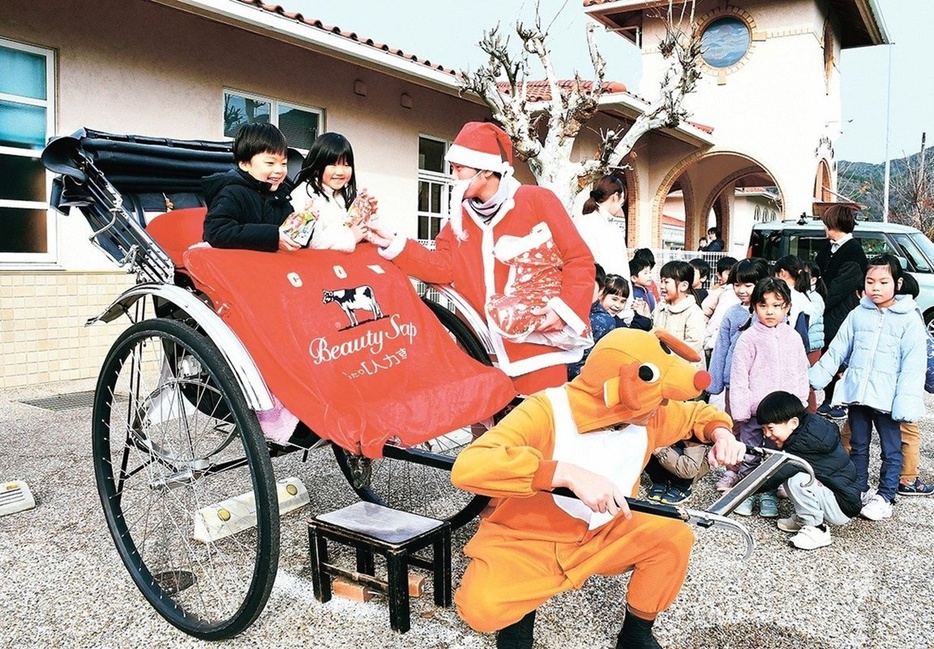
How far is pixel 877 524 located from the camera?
→ 3.39 meters

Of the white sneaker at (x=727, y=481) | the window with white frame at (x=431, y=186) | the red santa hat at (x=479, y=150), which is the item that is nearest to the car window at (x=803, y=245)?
the window with white frame at (x=431, y=186)

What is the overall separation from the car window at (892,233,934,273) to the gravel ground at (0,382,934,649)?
281 inches

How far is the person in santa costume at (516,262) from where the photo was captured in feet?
9.27

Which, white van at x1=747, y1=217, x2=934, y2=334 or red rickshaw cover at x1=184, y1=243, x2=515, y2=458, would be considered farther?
white van at x1=747, y1=217, x2=934, y2=334

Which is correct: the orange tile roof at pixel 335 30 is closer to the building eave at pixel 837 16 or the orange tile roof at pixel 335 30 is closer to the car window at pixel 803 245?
the car window at pixel 803 245

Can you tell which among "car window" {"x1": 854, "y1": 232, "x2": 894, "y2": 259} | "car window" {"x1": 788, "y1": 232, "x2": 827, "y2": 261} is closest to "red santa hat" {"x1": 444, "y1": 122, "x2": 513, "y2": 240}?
"car window" {"x1": 788, "y1": 232, "x2": 827, "y2": 261}

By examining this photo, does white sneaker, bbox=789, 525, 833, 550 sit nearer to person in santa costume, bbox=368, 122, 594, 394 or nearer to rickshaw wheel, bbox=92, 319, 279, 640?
A: person in santa costume, bbox=368, 122, 594, 394

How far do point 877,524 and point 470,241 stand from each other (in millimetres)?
2352

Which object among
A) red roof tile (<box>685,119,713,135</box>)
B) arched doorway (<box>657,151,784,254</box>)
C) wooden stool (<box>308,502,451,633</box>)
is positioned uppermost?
red roof tile (<box>685,119,713,135</box>)

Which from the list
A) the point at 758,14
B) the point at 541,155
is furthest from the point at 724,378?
the point at 758,14

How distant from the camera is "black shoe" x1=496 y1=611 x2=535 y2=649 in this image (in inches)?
81.0

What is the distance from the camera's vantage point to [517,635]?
2061 millimetres

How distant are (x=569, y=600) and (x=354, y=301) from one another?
1.30 metres

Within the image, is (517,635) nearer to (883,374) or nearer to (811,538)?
(811,538)
